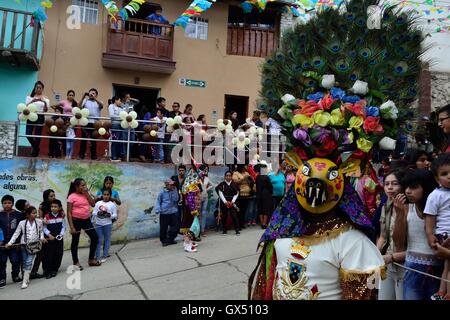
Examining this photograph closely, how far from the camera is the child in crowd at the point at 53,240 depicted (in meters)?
7.11

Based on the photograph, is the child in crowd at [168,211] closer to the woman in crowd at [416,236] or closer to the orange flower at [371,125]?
the woman in crowd at [416,236]

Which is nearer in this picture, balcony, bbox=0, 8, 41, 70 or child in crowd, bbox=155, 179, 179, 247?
child in crowd, bbox=155, 179, 179, 247

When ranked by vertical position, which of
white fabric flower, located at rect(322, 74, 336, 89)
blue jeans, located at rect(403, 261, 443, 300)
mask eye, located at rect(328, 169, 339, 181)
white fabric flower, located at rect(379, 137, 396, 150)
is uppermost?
white fabric flower, located at rect(322, 74, 336, 89)

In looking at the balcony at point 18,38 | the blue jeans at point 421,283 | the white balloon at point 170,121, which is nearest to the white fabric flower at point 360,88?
the blue jeans at point 421,283

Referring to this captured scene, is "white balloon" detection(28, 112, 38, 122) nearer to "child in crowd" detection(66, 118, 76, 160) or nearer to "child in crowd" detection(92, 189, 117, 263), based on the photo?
"child in crowd" detection(66, 118, 76, 160)

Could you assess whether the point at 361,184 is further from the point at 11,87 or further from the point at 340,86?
the point at 11,87

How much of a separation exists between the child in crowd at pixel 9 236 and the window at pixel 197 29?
32.4ft

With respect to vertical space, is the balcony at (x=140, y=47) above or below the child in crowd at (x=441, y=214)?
above

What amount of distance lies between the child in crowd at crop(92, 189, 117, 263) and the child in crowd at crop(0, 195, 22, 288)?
1.29 meters

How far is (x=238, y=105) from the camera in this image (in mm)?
16047

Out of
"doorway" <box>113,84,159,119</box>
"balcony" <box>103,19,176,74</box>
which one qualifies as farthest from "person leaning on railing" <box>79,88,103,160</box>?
"doorway" <box>113,84,159,119</box>

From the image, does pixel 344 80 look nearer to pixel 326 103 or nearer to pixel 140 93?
pixel 326 103

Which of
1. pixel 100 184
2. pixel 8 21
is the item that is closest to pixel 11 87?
pixel 8 21

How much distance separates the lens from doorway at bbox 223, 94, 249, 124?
15.8 m
